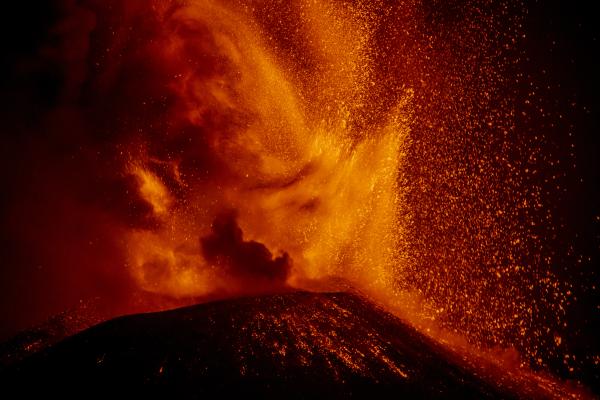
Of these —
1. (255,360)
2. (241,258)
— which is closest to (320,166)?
(241,258)

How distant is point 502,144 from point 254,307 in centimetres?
691

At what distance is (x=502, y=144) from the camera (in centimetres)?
945

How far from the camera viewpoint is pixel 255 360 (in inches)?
194

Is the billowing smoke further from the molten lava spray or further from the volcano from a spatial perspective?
the volcano

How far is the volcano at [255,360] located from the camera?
176 inches

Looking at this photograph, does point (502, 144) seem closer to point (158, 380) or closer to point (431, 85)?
point (431, 85)

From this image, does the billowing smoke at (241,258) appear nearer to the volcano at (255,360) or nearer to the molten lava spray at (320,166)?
the molten lava spray at (320,166)

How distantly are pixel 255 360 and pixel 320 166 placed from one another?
6202mm

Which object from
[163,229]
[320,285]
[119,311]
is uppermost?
[163,229]

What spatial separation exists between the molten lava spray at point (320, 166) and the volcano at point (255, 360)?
8.74 ft

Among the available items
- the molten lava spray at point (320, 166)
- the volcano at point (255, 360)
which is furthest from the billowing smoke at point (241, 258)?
the volcano at point (255, 360)

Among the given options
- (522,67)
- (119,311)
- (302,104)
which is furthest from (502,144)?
(119,311)

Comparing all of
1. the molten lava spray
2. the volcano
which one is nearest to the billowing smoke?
the molten lava spray

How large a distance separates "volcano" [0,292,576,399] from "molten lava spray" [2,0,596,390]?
8.74ft
